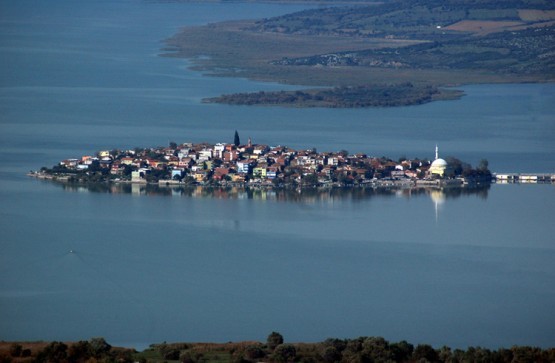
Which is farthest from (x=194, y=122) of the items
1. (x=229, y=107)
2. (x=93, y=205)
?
(x=93, y=205)

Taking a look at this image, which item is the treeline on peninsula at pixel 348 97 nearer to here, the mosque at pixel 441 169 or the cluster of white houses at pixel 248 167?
the cluster of white houses at pixel 248 167

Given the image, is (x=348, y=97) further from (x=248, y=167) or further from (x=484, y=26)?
(x=484, y=26)

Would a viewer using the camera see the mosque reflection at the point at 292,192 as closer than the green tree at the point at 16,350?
No

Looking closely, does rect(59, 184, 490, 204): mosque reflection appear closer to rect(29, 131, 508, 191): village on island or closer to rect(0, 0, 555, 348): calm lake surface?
rect(0, 0, 555, 348): calm lake surface

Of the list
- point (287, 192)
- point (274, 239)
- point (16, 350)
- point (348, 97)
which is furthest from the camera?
point (348, 97)

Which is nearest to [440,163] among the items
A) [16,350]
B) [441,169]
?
[441,169]

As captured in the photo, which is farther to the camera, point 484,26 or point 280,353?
point 484,26

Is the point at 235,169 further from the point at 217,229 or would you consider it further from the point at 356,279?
the point at 356,279

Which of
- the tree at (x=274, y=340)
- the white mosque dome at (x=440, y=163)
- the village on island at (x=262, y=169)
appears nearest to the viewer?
the tree at (x=274, y=340)

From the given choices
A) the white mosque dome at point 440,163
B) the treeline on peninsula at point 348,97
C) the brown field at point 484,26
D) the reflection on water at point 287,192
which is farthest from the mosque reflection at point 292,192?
the brown field at point 484,26
